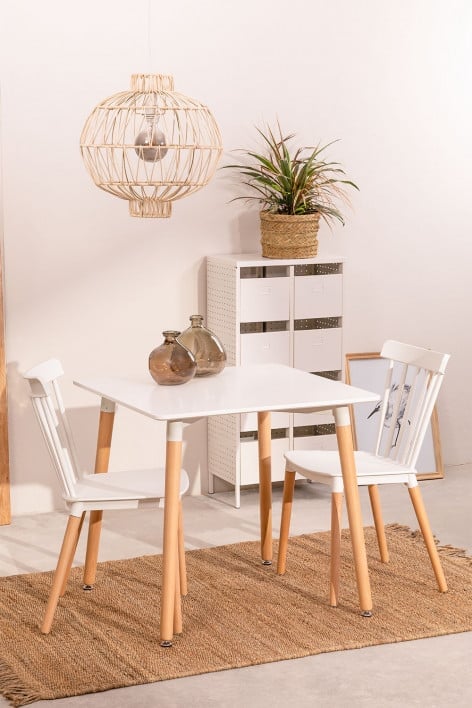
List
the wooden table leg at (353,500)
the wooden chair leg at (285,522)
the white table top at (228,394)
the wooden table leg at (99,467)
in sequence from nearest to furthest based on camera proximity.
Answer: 1. the white table top at (228,394)
2. the wooden table leg at (353,500)
3. the wooden table leg at (99,467)
4. the wooden chair leg at (285,522)

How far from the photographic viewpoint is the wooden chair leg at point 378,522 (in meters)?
4.12

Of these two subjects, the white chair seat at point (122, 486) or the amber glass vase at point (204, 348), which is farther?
the amber glass vase at point (204, 348)

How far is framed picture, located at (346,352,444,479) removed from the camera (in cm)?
545

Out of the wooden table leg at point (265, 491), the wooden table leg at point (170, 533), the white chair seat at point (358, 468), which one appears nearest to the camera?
the wooden table leg at point (170, 533)

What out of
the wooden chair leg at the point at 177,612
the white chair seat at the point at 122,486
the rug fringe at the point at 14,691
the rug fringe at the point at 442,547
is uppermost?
the white chair seat at the point at 122,486

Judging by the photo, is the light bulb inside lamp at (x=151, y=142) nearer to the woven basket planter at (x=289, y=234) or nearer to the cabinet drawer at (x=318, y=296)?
the woven basket planter at (x=289, y=234)

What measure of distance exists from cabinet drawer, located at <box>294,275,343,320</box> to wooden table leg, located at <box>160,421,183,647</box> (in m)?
1.70

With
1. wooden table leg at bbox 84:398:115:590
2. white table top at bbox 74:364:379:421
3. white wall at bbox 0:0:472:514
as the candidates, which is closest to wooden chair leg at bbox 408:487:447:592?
white table top at bbox 74:364:379:421

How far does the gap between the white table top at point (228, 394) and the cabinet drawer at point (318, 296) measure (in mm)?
926

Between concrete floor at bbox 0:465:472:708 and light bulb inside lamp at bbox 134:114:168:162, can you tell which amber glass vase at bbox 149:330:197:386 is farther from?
concrete floor at bbox 0:465:472:708

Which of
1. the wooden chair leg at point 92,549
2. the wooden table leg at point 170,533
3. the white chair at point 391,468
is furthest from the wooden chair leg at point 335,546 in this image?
the wooden chair leg at point 92,549

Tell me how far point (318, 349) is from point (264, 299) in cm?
35

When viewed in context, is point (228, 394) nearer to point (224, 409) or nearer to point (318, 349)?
point (224, 409)

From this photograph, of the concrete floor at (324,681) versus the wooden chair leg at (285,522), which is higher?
the wooden chair leg at (285,522)
